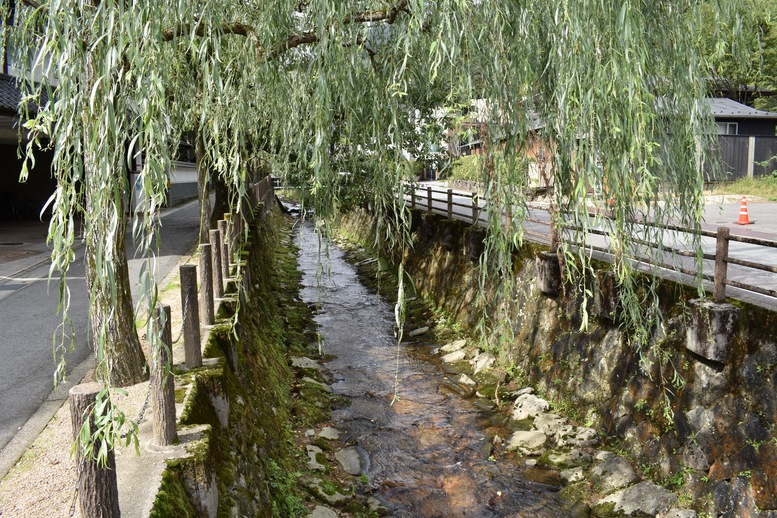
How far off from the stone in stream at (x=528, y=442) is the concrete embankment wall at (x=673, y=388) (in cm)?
57

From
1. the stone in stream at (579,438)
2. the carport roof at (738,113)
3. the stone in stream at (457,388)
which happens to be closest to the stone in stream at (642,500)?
the stone in stream at (579,438)

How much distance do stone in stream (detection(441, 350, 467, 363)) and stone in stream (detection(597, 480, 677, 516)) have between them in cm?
424

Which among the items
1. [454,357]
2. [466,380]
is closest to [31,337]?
[466,380]

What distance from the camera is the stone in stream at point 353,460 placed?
22.7ft

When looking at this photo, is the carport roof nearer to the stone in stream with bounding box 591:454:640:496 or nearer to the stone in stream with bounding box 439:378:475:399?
the stone in stream with bounding box 439:378:475:399

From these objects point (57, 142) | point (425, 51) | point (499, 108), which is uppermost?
point (425, 51)

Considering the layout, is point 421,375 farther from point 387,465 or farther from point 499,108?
point 499,108

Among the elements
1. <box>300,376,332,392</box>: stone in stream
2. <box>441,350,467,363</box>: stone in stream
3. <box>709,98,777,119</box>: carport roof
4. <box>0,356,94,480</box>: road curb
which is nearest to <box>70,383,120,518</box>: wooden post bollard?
<box>0,356,94,480</box>: road curb

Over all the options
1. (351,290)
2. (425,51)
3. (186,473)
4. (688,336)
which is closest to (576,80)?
(425,51)

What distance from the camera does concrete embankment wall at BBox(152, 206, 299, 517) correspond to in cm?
379

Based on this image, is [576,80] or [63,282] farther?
[576,80]

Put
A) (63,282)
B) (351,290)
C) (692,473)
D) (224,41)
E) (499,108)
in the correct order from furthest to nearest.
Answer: (351,290), (692,473), (224,41), (499,108), (63,282)

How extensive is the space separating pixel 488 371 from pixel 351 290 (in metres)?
6.34

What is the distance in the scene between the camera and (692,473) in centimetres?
577
